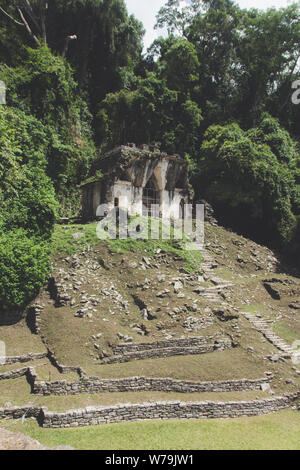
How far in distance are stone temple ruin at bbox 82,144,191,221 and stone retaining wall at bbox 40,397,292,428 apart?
16.9m

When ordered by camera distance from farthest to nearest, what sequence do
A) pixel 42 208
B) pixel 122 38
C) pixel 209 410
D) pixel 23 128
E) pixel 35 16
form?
pixel 122 38 < pixel 35 16 < pixel 23 128 < pixel 42 208 < pixel 209 410

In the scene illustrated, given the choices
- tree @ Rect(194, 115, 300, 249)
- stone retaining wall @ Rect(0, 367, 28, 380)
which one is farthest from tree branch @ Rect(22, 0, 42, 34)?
stone retaining wall @ Rect(0, 367, 28, 380)

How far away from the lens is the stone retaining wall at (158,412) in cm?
1035

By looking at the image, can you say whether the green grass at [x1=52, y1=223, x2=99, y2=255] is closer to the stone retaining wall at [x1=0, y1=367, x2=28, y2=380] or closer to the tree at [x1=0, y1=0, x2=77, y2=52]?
the stone retaining wall at [x1=0, y1=367, x2=28, y2=380]

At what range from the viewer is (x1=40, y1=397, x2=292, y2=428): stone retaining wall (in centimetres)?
1035

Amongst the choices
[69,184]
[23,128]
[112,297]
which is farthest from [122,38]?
[112,297]

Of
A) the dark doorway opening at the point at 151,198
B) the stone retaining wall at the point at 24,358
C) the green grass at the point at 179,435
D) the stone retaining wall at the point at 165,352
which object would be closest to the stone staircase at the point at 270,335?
the stone retaining wall at the point at 165,352

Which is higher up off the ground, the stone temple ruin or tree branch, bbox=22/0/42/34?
tree branch, bbox=22/0/42/34

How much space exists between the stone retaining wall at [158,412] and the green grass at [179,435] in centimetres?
25

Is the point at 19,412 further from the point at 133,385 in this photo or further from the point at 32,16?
the point at 32,16

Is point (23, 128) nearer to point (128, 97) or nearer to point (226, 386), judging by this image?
point (128, 97)
